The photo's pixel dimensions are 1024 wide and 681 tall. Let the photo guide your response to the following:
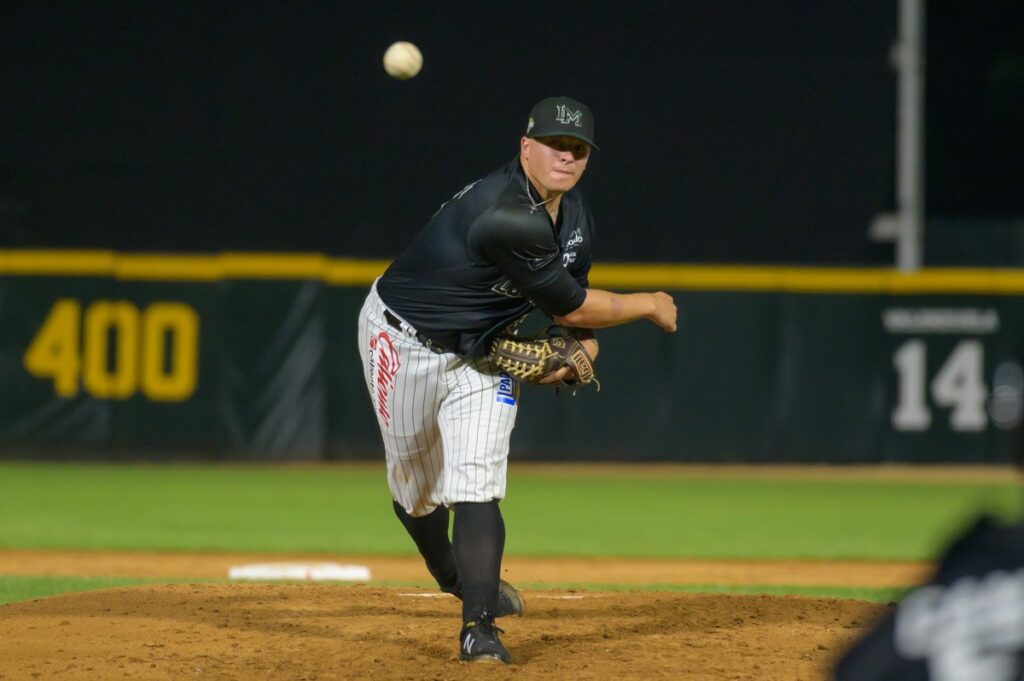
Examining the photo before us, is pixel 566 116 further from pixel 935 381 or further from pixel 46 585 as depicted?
pixel 935 381

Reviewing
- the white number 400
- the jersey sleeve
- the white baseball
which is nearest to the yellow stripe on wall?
the white number 400

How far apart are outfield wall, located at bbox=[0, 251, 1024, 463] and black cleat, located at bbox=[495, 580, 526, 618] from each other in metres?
6.69

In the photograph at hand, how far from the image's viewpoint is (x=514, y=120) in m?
13.9

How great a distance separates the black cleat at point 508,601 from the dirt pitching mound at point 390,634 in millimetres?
36

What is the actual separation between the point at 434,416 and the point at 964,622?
9.27 ft

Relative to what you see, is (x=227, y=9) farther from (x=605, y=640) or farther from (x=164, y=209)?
(x=605, y=640)

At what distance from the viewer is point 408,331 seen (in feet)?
14.3

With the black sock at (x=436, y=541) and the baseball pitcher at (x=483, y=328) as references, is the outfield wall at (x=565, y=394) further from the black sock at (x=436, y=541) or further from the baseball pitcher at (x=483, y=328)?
the baseball pitcher at (x=483, y=328)

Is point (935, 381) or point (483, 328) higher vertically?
point (483, 328)

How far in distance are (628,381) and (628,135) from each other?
123 inches

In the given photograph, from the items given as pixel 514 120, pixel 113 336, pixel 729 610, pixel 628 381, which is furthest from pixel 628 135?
pixel 729 610

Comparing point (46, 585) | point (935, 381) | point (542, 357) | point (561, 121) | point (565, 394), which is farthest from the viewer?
point (935, 381)

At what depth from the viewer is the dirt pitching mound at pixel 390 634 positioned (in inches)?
160

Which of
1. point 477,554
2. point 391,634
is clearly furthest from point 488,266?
point 391,634
